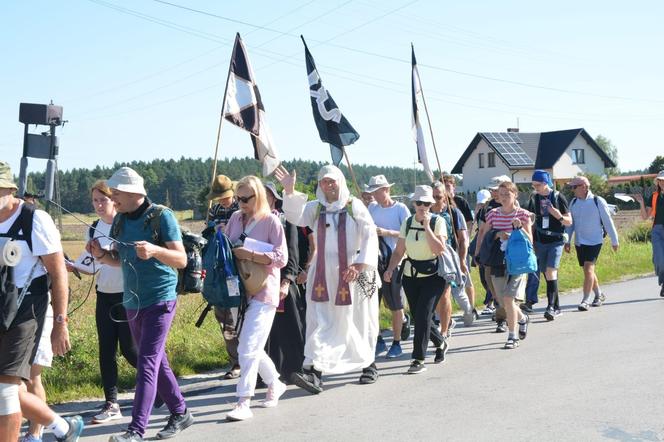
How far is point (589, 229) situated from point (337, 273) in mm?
5899

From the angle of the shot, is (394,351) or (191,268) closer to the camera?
(191,268)

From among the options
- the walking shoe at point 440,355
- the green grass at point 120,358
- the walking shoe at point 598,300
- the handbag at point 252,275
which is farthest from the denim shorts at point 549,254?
the handbag at point 252,275

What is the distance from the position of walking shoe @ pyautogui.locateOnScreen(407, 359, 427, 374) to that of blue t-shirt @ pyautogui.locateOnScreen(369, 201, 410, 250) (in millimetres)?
1764

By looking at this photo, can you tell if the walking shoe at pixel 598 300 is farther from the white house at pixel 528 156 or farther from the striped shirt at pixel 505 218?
the white house at pixel 528 156

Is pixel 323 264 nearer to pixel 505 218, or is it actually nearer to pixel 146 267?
pixel 146 267

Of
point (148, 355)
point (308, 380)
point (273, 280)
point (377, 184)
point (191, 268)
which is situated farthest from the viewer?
point (377, 184)

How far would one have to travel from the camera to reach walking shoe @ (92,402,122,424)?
6.53 m

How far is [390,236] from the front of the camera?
9312mm

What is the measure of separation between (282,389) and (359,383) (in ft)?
3.13

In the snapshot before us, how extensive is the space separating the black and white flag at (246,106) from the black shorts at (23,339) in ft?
12.9

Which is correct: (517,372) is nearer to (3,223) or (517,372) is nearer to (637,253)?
(3,223)

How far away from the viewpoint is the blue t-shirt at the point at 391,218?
938cm

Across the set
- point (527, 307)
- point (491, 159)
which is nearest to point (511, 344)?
point (527, 307)

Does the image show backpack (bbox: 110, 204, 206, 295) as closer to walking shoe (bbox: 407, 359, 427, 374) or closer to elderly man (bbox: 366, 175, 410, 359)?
walking shoe (bbox: 407, 359, 427, 374)
